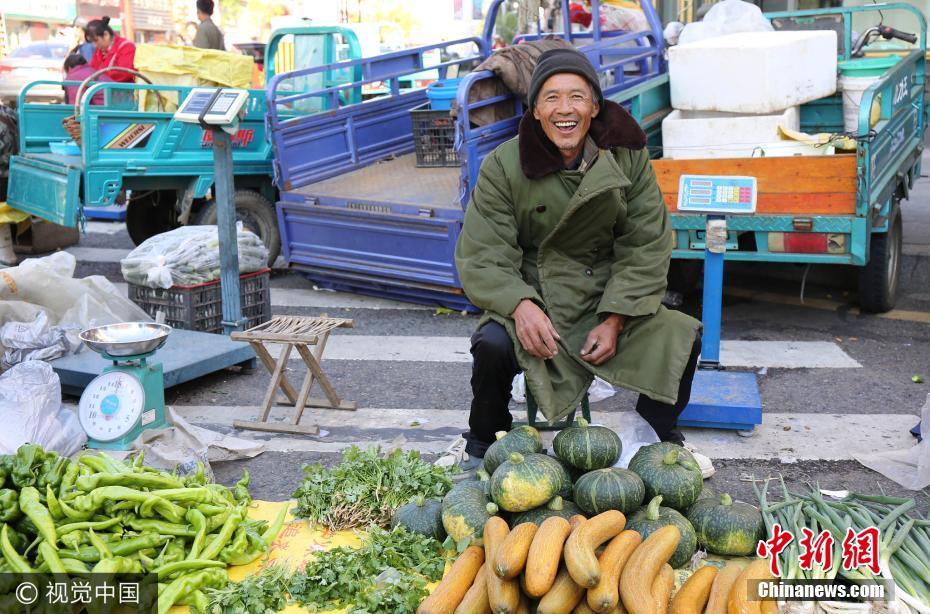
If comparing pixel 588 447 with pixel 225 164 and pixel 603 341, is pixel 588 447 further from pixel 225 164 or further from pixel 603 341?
pixel 225 164

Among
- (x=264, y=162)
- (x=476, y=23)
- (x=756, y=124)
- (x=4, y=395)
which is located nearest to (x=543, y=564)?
(x=4, y=395)

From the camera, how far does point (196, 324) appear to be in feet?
20.4

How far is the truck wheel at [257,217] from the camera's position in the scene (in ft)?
28.6

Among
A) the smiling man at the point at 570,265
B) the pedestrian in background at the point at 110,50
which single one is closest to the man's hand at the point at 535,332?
the smiling man at the point at 570,265

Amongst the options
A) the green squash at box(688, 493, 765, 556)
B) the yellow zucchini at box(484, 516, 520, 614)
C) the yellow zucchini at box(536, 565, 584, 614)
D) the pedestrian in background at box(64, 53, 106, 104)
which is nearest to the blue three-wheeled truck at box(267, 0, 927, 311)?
the pedestrian in background at box(64, 53, 106, 104)

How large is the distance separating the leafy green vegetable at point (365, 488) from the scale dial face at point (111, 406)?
33.2 inches

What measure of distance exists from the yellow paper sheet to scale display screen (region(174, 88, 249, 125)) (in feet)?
8.69

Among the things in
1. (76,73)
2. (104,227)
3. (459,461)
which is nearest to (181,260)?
(459,461)

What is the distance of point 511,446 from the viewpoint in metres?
3.43

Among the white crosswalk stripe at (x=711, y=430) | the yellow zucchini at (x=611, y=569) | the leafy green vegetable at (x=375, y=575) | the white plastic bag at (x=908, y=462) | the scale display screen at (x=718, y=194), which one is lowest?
the white crosswalk stripe at (x=711, y=430)

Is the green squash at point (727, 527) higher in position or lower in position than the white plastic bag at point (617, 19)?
lower

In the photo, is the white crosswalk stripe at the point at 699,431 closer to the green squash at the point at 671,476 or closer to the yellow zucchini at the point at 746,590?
the green squash at the point at 671,476

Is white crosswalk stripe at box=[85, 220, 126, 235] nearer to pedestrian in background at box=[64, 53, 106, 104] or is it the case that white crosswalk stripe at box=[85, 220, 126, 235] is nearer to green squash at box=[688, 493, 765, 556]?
pedestrian in background at box=[64, 53, 106, 104]

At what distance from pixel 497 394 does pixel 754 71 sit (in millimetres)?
3812
